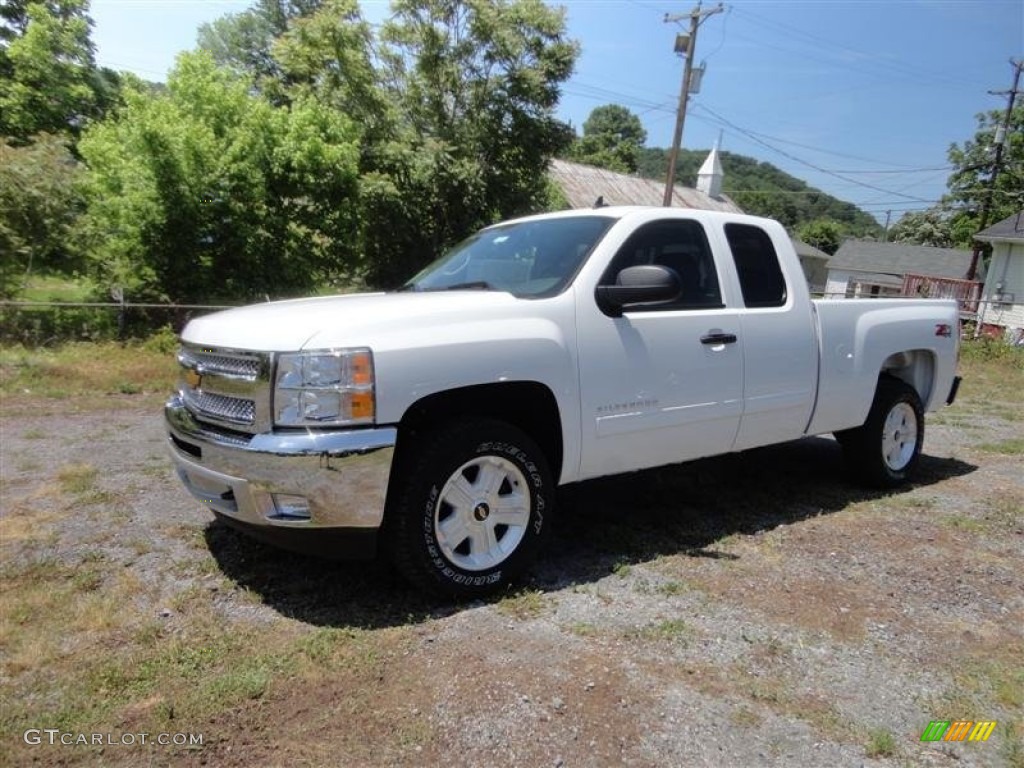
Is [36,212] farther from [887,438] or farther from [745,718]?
[745,718]

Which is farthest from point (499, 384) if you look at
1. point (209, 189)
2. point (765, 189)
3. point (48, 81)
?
point (765, 189)

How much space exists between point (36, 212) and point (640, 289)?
9964 mm

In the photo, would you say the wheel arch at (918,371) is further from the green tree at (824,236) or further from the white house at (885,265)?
the green tree at (824,236)

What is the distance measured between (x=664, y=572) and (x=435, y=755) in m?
1.83

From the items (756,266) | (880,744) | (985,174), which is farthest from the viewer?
(985,174)

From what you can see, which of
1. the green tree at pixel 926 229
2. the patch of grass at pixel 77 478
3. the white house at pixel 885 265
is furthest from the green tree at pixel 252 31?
the green tree at pixel 926 229

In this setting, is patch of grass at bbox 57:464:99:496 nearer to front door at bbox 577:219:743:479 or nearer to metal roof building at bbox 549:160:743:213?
front door at bbox 577:219:743:479

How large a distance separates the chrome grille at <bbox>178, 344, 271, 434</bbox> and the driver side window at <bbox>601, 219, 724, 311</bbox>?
2009 mm

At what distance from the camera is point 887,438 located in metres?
5.52

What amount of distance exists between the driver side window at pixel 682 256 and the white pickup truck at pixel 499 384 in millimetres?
13

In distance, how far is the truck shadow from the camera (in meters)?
3.43

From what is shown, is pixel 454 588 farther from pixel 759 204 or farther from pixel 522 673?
pixel 759 204

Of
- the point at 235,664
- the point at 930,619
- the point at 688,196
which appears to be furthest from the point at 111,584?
the point at 688,196

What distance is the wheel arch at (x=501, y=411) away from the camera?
332cm
